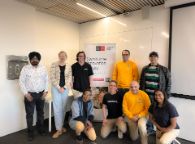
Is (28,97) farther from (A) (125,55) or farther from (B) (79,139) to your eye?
(A) (125,55)

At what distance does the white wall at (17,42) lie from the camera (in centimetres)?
362

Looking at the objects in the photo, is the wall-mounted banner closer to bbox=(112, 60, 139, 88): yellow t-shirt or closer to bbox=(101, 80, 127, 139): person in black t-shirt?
bbox=(112, 60, 139, 88): yellow t-shirt

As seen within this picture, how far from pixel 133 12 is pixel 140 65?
1.18 metres

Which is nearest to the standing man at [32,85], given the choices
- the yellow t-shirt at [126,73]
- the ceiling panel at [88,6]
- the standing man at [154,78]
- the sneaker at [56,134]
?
the sneaker at [56,134]

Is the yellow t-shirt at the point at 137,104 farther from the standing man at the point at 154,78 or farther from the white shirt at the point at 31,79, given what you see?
the white shirt at the point at 31,79

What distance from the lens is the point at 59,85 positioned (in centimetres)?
365

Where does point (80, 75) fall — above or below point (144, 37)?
below

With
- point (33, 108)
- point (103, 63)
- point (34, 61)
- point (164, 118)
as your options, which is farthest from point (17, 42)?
point (164, 118)

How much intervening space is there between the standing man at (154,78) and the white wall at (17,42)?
2271mm

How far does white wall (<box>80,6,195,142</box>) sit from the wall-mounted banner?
0.76ft

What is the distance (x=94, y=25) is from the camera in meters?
5.14

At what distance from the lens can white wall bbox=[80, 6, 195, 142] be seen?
140 inches

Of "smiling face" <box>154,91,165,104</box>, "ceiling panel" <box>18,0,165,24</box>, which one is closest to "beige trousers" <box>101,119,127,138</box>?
"smiling face" <box>154,91,165,104</box>

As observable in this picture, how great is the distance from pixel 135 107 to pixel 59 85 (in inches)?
56.7
